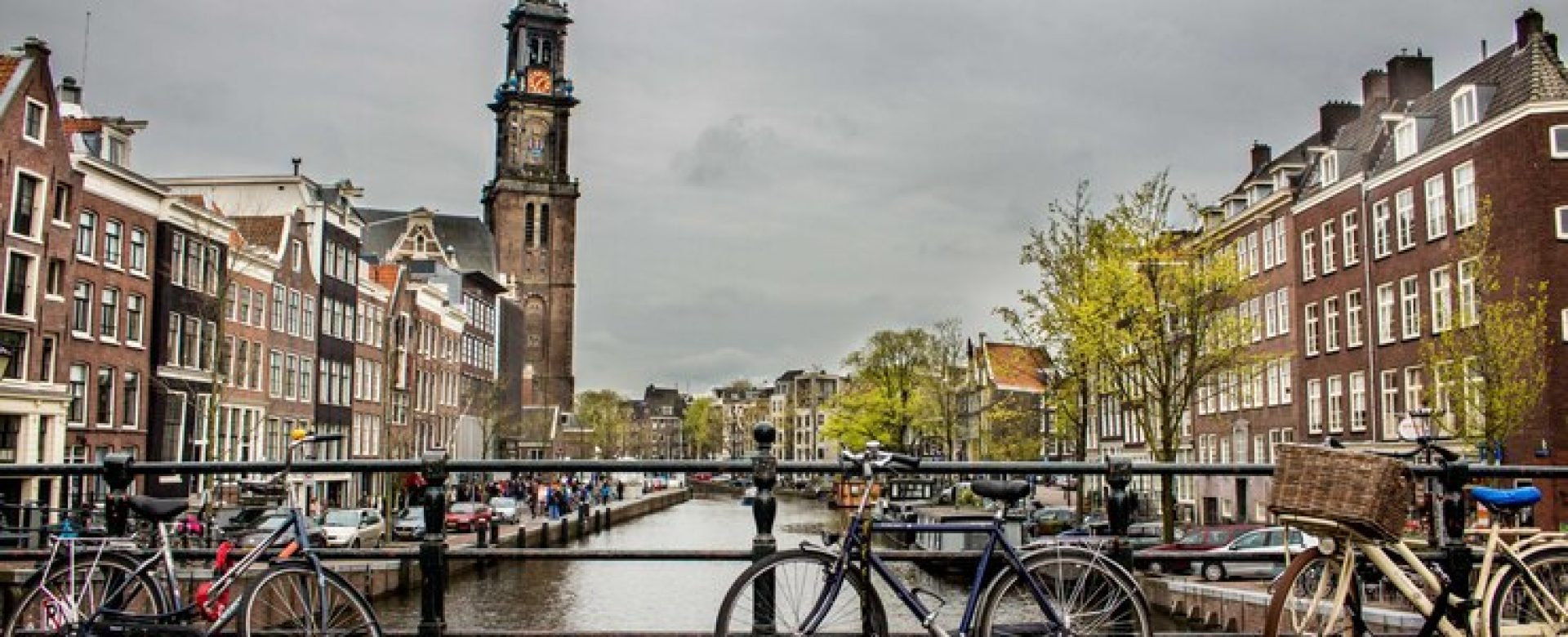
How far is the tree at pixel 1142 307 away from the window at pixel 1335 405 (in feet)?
29.6

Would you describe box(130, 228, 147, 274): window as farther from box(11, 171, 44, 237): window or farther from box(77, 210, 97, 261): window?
box(11, 171, 44, 237): window

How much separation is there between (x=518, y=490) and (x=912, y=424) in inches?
967

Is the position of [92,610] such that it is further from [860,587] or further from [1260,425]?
[1260,425]

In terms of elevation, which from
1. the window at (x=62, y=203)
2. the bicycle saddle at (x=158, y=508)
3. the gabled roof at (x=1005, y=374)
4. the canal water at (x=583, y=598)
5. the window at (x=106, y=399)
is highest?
the window at (x=62, y=203)

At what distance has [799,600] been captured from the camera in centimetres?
607

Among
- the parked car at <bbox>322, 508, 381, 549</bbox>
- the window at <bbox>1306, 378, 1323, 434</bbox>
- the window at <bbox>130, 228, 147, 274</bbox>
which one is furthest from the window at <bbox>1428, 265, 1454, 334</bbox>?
the window at <bbox>130, 228, 147, 274</bbox>

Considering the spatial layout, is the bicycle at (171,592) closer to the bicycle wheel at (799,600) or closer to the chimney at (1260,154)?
the bicycle wheel at (799,600)

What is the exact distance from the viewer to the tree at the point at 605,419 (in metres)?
154

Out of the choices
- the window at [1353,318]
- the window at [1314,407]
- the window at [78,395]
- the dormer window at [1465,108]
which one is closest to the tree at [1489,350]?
the dormer window at [1465,108]

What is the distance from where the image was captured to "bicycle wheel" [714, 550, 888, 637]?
19.6 feet

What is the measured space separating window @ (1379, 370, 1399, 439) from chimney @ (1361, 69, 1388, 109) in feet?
37.3

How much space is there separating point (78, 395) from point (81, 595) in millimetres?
34625

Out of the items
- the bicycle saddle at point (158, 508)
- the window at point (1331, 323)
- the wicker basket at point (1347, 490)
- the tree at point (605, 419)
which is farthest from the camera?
the tree at point (605, 419)

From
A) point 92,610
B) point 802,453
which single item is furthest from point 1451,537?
point 802,453
